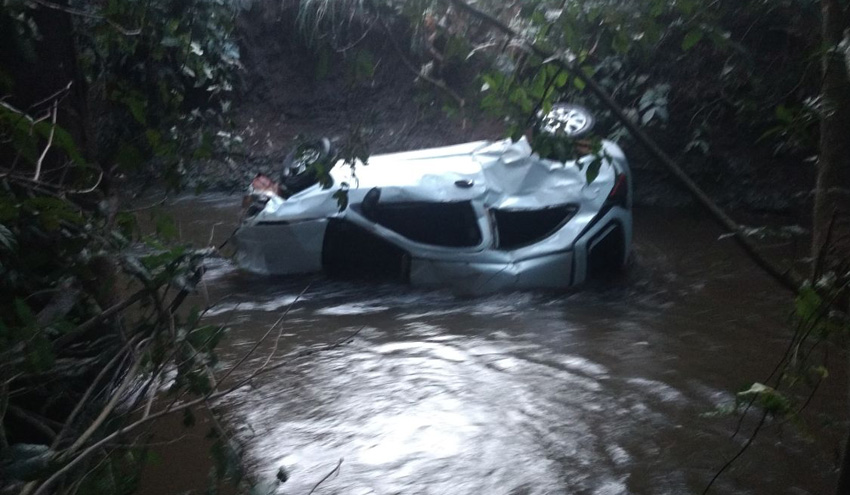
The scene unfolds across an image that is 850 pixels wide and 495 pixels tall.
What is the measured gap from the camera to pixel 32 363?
2.27 metres

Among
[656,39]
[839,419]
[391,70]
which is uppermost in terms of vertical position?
[391,70]

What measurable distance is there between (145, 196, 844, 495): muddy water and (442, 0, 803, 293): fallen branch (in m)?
0.13

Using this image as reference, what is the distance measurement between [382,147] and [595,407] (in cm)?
903

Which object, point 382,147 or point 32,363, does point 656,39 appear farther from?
point 382,147

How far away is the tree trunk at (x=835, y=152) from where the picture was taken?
2387 millimetres

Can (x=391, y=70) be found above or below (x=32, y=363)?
above

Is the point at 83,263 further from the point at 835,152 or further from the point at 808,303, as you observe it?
the point at 835,152

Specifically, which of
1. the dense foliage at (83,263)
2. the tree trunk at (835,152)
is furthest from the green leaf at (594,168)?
the dense foliage at (83,263)

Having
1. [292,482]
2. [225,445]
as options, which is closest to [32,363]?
[225,445]

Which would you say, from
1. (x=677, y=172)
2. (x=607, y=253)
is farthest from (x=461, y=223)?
(x=677, y=172)

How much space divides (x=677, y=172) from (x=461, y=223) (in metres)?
4.00

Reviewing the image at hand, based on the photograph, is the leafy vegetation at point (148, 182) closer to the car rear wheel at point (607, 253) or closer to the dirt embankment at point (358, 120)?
the car rear wheel at point (607, 253)

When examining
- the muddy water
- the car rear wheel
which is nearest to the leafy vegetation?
the muddy water

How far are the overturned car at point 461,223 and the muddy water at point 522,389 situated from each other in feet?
0.64
